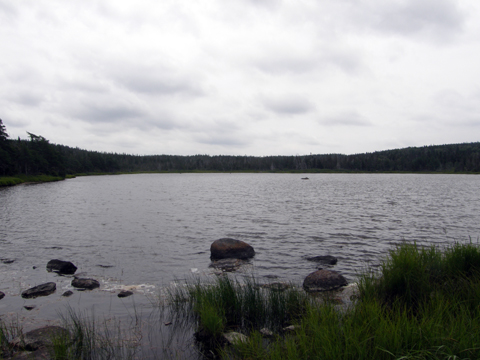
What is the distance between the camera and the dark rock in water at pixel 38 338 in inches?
288

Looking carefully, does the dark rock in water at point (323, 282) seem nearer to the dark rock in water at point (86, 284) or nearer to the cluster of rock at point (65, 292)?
the cluster of rock at point (65, 292)

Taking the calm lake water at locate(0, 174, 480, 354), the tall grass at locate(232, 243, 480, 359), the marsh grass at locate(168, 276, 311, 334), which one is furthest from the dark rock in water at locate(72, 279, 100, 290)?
the tall grass at locate(232, 243, 480, 359)

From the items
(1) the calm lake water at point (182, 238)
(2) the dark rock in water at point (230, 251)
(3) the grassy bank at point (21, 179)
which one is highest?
(3) the grassy bank at point (21, 179)

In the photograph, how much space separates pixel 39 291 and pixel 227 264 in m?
7.79

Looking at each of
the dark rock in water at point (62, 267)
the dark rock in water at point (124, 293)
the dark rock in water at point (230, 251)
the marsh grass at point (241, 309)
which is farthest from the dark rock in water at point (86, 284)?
the dark rock in water at point (230, 251)

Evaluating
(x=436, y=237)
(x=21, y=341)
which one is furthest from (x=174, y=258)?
(x=436, y=237)

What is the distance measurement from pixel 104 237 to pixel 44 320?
13411mm

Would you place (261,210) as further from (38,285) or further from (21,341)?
(21,341)

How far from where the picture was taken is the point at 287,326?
824 cm

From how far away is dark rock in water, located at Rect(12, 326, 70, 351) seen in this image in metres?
7.31

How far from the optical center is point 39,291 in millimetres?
11508

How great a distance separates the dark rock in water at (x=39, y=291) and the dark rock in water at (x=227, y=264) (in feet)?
22.2

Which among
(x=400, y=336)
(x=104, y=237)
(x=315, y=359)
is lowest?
(x=104, y=237)

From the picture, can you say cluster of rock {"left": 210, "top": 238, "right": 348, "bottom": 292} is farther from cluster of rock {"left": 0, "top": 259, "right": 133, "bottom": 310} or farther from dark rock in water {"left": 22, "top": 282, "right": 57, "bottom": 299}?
dark rock in water {"left": 22, "top": 282, "right": 57, "bottom": 299}
